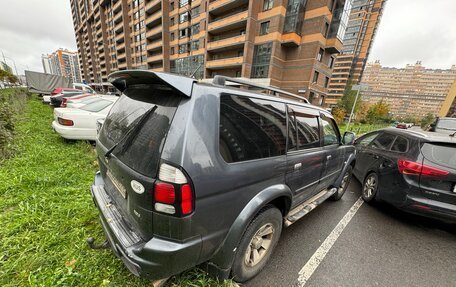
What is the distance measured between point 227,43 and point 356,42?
2525 inches

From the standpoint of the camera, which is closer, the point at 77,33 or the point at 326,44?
the point at 326,44

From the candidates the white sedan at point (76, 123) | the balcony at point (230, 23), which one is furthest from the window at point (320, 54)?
the white sedan at point (76, 123)

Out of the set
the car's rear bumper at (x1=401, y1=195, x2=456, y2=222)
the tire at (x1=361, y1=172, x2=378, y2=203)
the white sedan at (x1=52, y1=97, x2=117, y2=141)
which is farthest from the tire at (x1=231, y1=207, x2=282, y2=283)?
the white sedan at (x1=52, y1=97, x2=117, y2=141)

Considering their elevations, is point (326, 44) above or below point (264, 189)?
above

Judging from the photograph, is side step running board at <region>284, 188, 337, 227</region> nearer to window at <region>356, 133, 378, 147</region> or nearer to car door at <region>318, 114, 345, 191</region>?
car door at <region>318, 114, 345, 191</region>

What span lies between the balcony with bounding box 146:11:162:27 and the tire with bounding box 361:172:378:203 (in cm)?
4132

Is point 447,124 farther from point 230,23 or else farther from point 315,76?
point 230,23

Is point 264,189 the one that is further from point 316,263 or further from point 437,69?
point 437,69

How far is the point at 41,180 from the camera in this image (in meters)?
3.11

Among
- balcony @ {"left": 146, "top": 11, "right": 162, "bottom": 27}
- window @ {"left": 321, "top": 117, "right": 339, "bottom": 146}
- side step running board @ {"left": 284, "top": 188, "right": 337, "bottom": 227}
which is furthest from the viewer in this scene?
balcony @ {"left": 146, "top": 11, "right": 162, "bottom": 27}

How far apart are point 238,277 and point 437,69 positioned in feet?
438

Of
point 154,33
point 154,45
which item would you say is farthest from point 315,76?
point 154,33

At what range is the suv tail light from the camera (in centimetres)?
111

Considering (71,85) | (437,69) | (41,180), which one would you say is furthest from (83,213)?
(437,69)
